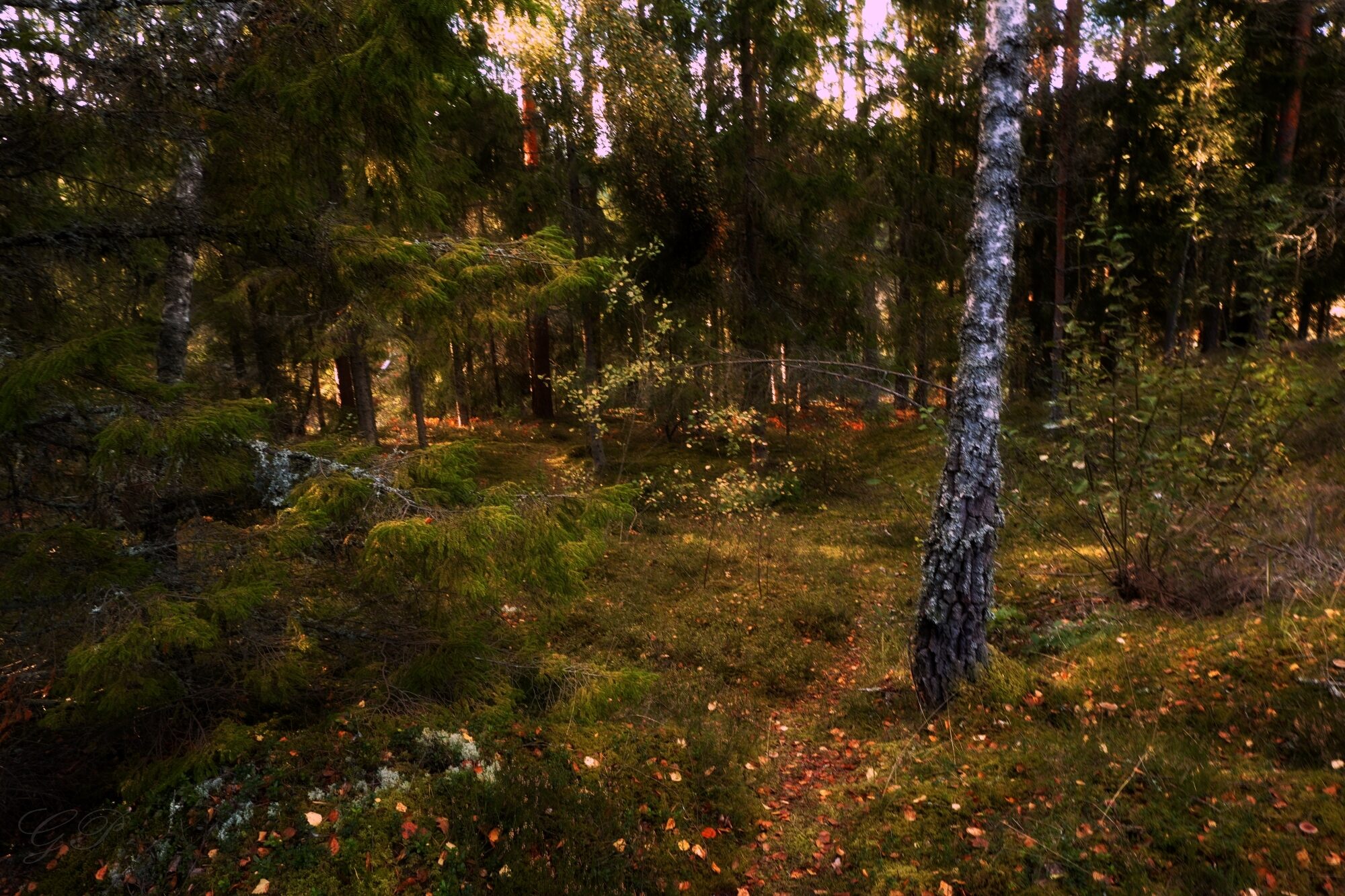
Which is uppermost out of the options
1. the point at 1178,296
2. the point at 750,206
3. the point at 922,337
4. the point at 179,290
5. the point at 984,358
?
the point at 750,206

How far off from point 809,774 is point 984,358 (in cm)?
382

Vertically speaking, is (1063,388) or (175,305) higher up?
(175,305)

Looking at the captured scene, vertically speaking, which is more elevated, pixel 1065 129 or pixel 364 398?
pixel 1065 129

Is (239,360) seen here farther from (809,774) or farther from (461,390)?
(809,774)

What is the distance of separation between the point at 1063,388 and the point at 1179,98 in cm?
1430

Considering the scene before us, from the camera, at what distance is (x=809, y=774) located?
18.5ft

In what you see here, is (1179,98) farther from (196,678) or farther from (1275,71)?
(196,678)

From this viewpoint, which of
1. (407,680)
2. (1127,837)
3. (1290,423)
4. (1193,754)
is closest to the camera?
(1127,837)

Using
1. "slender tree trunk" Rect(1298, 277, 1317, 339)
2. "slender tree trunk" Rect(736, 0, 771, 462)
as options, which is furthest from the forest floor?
"slender tree trunk" Rect(1298, 277, 1317, 339)

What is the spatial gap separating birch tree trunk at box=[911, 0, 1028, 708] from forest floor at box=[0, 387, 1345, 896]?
0.93m

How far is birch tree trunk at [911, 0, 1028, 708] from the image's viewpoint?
17.2ft

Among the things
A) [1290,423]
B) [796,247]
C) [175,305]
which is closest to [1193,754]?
[1290,423]

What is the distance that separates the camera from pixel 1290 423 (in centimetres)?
639

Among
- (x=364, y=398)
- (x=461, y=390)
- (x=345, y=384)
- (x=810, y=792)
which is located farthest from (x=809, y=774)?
(x=461, y=390)
